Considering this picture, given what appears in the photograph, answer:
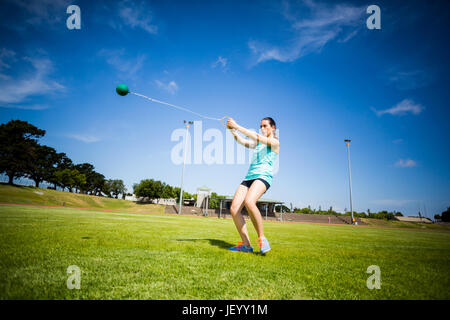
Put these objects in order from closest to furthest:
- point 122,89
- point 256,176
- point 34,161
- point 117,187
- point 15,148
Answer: point 256,176 < point 122,89 < point 15,148 < point 34,161 < point 117,187

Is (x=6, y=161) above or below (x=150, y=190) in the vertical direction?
above

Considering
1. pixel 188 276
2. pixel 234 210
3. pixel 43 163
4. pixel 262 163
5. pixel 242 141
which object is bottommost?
pixel 188 276

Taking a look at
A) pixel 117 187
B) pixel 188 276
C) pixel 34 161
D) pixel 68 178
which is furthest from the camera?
pixel 117 187

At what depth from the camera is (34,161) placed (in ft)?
177

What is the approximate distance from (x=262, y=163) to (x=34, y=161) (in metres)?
71.7

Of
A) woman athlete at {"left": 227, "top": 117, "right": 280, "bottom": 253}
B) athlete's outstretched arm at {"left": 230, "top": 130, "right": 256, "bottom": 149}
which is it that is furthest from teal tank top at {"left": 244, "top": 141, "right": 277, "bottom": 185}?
athlete's outstretched arm at {"left": 230, "top": 130, "right": 256, "bottom": 149}

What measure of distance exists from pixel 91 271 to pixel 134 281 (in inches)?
23.3

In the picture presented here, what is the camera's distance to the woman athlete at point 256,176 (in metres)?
3.90

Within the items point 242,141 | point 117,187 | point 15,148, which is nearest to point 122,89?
point 242,141

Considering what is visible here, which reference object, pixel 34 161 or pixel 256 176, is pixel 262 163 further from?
pixel 34 161
